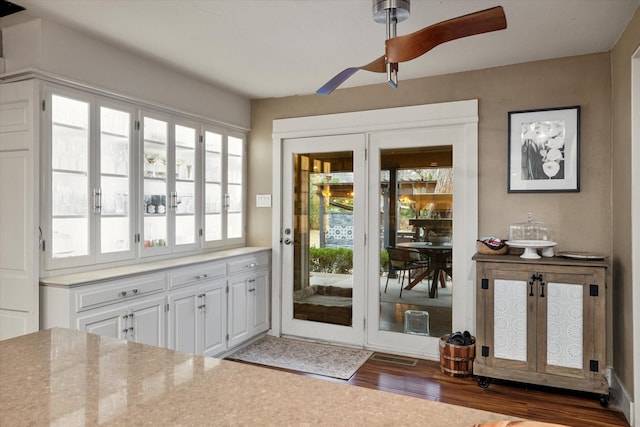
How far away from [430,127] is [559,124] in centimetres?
103

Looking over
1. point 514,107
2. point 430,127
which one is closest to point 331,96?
point 430,127

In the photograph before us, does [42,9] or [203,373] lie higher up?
[42,9]

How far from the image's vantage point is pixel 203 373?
1.02m

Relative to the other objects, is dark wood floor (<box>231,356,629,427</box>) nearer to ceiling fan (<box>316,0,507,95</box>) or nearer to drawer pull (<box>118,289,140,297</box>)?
drawer pull (<box>118,289,140,297</box>)

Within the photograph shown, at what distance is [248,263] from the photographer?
421cm

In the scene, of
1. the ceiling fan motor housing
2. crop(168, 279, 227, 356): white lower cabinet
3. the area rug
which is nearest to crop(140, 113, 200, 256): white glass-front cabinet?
crop(168, 279, 227, 356): white lower cabinet

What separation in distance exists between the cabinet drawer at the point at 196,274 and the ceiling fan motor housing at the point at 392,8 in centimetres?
234

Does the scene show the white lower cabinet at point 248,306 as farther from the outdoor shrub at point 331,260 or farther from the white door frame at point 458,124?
the white door frame at point 458,124

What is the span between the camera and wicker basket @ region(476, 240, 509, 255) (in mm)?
3428

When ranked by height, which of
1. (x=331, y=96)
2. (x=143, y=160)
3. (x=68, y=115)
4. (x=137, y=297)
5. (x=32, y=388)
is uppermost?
(x=331, y=96)

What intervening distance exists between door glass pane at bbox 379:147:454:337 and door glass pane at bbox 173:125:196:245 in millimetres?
1795

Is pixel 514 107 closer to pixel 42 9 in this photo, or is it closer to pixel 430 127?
pixel 430 127

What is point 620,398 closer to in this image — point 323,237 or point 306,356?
point 306,356

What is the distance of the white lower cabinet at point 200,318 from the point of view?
11.0ft
